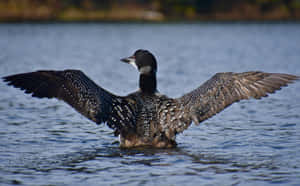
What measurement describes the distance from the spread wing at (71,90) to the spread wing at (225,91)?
0.86 meters

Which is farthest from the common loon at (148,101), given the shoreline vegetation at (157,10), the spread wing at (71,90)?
the shoreline vegetation at (157,10)

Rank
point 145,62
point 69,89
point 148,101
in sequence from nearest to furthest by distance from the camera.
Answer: point 69,89 → point 148,101 → point 145,62

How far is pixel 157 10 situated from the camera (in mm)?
47844

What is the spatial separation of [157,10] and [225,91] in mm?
41831

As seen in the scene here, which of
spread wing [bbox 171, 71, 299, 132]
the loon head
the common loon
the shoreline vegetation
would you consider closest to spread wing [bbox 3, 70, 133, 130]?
the common loon

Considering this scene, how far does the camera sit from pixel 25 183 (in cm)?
546

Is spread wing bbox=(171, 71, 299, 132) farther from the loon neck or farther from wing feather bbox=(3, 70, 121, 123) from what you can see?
wing feather bbox=(3, 70, 121, 123)

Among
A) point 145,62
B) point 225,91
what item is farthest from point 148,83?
point 225,91

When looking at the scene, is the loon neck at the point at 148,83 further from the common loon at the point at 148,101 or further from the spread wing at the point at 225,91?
the spread wing at the point at 225,91

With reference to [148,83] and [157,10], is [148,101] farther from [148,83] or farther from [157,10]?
[157,10]

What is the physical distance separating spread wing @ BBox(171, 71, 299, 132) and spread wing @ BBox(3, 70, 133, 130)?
33.8 inches

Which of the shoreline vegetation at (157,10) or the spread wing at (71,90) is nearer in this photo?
the spread wing at (71,90)

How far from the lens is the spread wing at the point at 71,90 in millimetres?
6516

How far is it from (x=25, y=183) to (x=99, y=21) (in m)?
42.8
